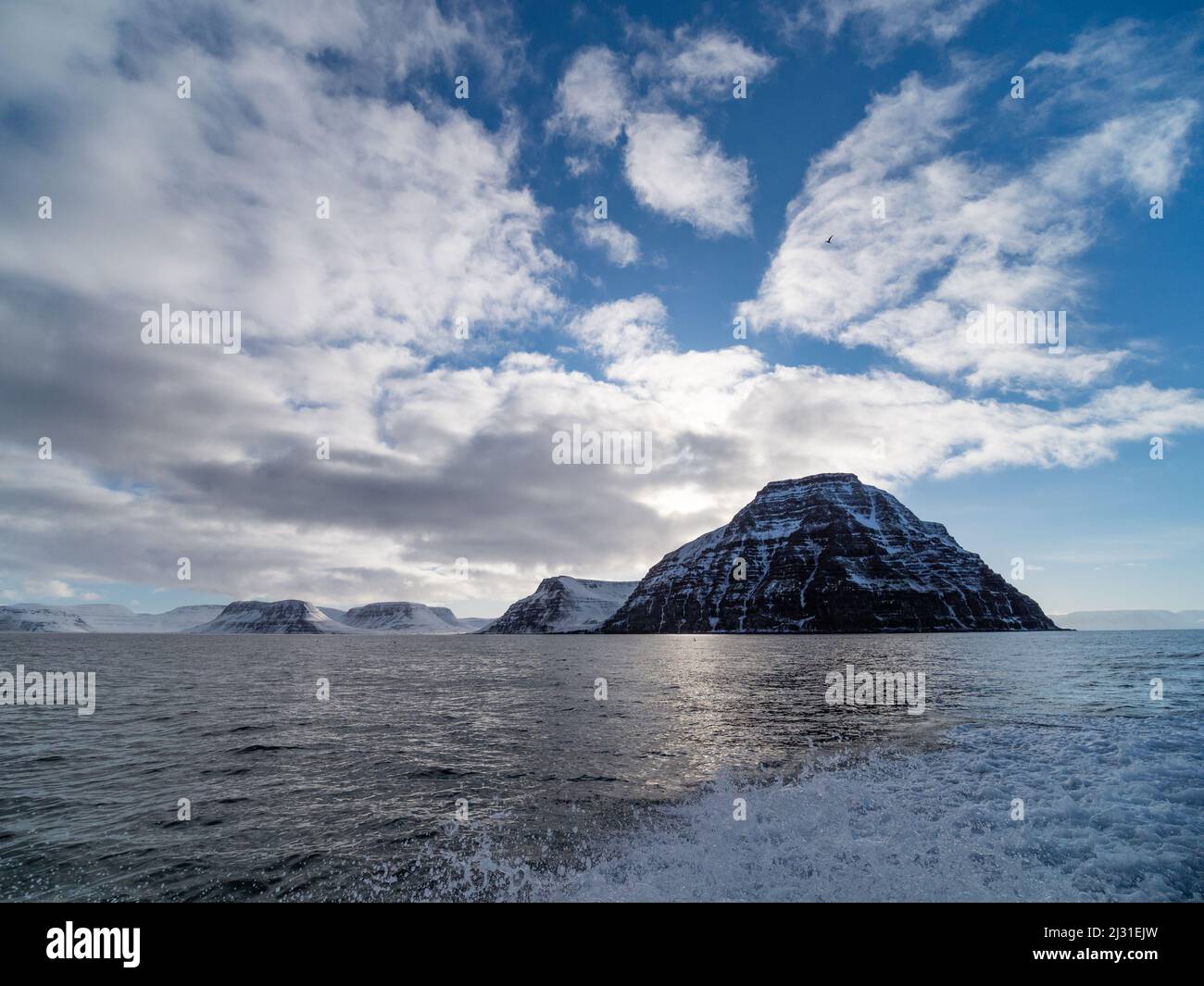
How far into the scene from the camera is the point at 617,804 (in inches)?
687

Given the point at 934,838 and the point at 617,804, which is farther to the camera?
the point at 617,804

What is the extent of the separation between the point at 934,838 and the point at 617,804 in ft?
29.5

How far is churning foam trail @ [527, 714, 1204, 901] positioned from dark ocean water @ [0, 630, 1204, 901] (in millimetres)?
76

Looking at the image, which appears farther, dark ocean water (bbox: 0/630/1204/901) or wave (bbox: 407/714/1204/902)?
dark ocean water (bbox: 0/630/1204/901)

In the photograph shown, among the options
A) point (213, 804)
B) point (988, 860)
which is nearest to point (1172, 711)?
point (988, 860)

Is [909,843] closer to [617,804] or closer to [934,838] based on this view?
[934,838]

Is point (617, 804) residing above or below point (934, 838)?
below

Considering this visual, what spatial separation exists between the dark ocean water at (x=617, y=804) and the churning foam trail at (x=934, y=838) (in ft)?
0.25

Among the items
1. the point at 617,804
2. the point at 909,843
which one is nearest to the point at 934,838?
the point at 909,843

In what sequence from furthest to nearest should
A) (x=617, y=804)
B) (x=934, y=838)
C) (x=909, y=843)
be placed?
(x=617, y=804) → (x=934, y=838) → (x=909, y=843)

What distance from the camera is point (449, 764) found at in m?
22.8

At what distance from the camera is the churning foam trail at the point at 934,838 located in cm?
1162

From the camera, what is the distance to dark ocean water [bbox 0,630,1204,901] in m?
12.3
